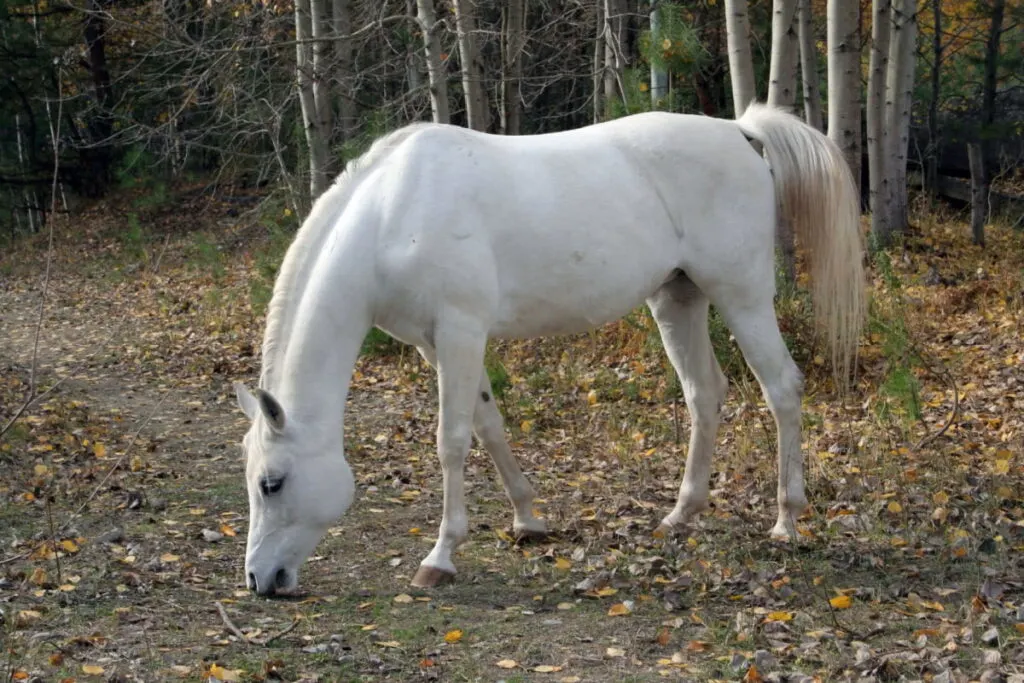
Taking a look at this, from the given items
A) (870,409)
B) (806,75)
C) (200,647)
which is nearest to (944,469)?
(870,409)

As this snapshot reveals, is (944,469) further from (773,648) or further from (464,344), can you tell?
(464,344)

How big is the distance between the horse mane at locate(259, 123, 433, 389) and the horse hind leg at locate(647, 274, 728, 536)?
165 cm

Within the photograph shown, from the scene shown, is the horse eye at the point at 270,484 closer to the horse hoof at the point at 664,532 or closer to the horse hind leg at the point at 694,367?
the horse hoof at the point at 664,532

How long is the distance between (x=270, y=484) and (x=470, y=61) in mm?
5789

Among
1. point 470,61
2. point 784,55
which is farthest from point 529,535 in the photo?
point 470,61

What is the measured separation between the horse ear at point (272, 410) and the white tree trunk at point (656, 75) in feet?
18.8

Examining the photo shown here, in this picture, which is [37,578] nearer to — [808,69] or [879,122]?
[879,122]

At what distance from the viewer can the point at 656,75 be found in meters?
10.8

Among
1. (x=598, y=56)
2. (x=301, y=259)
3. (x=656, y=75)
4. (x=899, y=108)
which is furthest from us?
(x=598, y=56)

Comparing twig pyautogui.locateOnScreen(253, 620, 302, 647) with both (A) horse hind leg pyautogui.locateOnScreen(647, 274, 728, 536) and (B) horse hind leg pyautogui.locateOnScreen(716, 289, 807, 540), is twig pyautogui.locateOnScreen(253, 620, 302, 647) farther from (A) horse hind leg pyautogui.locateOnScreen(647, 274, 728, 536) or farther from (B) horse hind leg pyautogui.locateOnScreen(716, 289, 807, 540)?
(B) horse hind leg pyautogui.locateOnScreen(716, 289, 807, 540)

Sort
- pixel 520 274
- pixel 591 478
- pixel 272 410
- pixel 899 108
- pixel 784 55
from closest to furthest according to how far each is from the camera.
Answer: pixel 272 410 < pixel 520 274 < pixel 591 478 < pixel 784 55 < pixel 899 108

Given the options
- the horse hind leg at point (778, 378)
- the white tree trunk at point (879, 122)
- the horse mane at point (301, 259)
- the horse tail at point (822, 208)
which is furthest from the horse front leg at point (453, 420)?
the white tree trunk at point (879, 122)

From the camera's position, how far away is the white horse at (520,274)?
4.69m

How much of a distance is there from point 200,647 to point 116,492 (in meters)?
2.40
